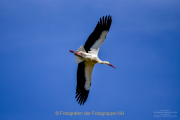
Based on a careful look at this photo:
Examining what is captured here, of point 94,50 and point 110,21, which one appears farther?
point 94,50

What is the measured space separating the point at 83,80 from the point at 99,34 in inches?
93.9

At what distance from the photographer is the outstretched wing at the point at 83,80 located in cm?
969

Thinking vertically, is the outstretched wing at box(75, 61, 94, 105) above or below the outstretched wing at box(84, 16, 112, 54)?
below

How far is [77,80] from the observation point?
31.8 feet

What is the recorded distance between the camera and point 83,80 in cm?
991

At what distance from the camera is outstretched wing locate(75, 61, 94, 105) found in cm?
969

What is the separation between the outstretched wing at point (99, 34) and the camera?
8930 mm

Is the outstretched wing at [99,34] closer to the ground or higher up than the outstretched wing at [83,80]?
higher up

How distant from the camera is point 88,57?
9.46 meters

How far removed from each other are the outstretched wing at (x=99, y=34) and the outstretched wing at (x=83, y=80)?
36.1 inches

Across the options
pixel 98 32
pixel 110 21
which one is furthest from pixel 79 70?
pixel 110 21

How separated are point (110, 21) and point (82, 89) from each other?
3441 mm

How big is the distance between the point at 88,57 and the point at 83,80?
4.00 feet

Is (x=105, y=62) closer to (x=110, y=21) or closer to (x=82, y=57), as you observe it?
(x=82, y=57)
